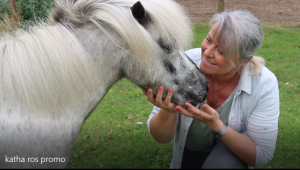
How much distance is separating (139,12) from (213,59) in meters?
0.78

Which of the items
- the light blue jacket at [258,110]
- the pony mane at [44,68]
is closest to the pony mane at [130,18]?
the pony mane at [44,68]

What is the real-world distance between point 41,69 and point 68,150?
0.57 meters

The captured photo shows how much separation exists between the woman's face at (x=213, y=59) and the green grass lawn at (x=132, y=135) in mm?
1661

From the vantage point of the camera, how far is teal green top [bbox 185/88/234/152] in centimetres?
265

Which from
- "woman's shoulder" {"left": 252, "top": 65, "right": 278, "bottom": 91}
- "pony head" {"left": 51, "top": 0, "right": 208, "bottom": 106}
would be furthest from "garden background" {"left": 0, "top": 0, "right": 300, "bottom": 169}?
"woman's shoulder" {"left": 252, "top": 65, "right": 278, "bottom": 91}

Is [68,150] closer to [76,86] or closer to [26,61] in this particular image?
[76,86]

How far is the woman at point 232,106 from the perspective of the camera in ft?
7.74

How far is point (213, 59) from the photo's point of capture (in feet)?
8.01

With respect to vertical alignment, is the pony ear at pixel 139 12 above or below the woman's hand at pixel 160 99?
above

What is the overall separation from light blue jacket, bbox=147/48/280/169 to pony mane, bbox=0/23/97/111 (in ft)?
4.18

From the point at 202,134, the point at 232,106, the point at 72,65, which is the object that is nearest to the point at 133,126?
the point at 202,134

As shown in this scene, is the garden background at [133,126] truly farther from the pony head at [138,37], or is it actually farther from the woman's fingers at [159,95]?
the woman's fingers at [159,95]

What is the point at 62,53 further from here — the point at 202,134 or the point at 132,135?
the point at 132,135

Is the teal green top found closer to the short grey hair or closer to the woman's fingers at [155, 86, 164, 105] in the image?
the short grey hair
